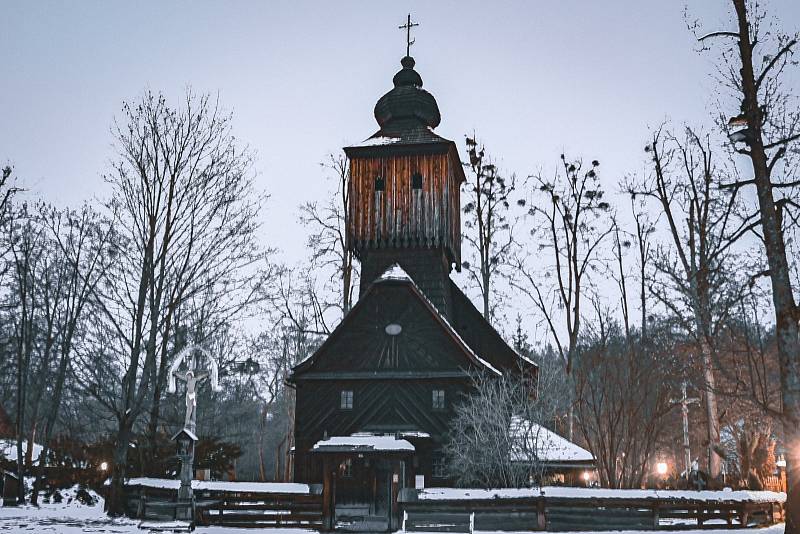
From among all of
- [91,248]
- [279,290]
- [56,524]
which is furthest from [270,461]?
[56,524]

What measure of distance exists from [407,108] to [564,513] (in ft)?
61.6

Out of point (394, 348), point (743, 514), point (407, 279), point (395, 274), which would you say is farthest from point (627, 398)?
point (395, 274)

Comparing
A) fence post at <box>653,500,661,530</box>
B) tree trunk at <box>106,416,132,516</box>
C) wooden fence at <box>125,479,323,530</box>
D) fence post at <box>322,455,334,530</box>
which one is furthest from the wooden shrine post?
fence post at <box>653,500,661,530</box>

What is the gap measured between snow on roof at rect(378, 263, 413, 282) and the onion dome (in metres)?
7.10

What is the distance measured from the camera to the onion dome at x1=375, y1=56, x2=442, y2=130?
31734mm

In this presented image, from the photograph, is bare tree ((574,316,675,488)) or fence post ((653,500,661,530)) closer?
fence post ((653,500,661,530))

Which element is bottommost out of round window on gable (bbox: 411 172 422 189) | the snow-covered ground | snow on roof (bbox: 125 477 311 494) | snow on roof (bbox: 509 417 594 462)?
the snow-covered ground

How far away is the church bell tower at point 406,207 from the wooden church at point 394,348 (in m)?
0.04

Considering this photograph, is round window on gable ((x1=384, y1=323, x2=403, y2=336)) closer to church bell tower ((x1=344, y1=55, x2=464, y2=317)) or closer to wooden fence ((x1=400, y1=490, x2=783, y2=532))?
church bell tower ((x1=344, y1=55, x2=464, y2=317))

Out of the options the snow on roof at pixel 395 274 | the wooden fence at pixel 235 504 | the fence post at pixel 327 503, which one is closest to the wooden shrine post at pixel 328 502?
the fence post at pixel 327 503

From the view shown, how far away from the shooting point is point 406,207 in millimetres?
29625

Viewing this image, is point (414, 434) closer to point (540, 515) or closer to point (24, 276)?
point (540, 515)

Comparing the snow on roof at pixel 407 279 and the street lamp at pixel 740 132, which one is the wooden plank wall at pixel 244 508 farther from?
the street lamp at pixel 740 132

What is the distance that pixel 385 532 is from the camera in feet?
61.1
